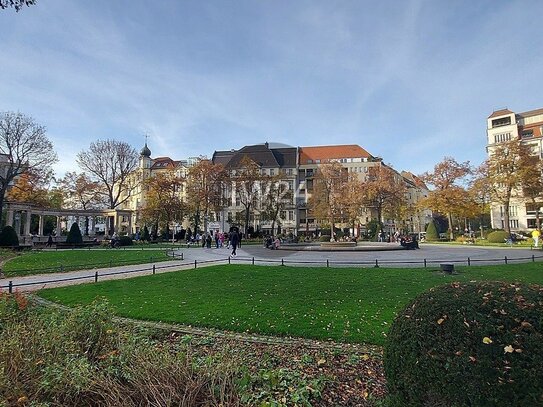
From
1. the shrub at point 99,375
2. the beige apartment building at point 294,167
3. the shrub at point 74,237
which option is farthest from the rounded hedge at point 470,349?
the beige apartment building at point 294,167

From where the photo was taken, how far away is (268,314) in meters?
8.80

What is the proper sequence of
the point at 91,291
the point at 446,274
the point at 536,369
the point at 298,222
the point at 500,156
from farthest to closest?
Answer: the point at 298,222
the point at 500,156
the point at 446,274
the point at 91,291
the point at 536,369

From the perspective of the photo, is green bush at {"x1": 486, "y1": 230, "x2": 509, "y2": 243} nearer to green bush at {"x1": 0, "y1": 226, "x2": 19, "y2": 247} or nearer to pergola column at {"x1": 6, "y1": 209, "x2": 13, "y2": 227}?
green bush at {"x1": 0, "y1": 226, "x2": 19, "y2": 247}

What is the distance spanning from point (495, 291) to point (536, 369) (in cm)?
72

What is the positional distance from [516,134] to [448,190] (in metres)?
37.5

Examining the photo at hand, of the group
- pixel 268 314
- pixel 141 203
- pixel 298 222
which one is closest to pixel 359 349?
pixel 268 314

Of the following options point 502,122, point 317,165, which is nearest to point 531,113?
point 502,122

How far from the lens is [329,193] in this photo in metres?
61.3

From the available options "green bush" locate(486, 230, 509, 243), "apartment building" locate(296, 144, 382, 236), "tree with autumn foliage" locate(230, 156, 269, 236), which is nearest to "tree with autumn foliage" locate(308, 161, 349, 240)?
"tree with autumn foliage" locate(230, 156, 269, 236)

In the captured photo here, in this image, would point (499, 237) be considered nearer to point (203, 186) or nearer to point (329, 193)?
point (329, 193)

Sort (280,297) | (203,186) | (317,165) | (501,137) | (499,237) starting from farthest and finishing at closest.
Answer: (317,165) < (501,137) < (203,186) < (499,237) < (280,297)

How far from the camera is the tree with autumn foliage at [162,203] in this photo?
58.0 meters

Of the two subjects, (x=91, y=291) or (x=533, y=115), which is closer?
(x=91, y=291)

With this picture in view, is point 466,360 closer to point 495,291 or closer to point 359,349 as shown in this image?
point 495,291
